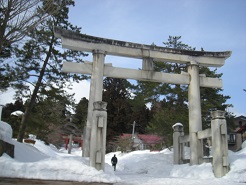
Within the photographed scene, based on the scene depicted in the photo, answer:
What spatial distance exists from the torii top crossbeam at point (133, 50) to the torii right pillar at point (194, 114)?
736 millimetres

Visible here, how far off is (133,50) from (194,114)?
5025 mm

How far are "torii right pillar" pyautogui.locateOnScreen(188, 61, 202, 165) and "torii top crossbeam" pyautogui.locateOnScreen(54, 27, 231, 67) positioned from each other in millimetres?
736

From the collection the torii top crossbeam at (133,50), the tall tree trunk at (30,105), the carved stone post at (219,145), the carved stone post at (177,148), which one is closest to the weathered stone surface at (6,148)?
the torii top crossbeam at (133,50)

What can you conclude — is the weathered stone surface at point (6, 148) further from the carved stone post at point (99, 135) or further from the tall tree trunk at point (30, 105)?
the tall tree trunk at point (30, 105)

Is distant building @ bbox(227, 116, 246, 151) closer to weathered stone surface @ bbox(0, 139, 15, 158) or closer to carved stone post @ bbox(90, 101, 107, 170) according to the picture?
carved stone post @ bbox(90, 101, 107, 170)

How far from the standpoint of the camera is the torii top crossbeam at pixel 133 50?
13742 millimetres

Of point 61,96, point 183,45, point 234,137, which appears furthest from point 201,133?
point 234,137

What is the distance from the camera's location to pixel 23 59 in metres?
17.4

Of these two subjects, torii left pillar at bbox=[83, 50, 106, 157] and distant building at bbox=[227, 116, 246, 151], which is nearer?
torii left pillar at bbox=[83, 50, 106, 157]

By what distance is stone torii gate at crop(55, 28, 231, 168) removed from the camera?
13.6 meters

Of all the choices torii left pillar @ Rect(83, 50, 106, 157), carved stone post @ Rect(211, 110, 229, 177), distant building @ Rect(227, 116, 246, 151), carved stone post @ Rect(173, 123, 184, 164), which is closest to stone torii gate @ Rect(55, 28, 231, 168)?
torii left pillar @ Rect(83, 50, 106, 157)

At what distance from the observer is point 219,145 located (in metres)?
12.2

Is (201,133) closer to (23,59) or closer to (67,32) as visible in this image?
(67,32)

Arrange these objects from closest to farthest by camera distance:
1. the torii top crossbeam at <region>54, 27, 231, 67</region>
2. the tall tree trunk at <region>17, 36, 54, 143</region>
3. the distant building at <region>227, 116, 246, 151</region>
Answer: the torii top crossbeam at <region>54, 27, 231, 67</region>, the tall tree trunk at <region>17, 36, 54, 143</region>, the distant building at <region>227, 116, 246, 151</region>
